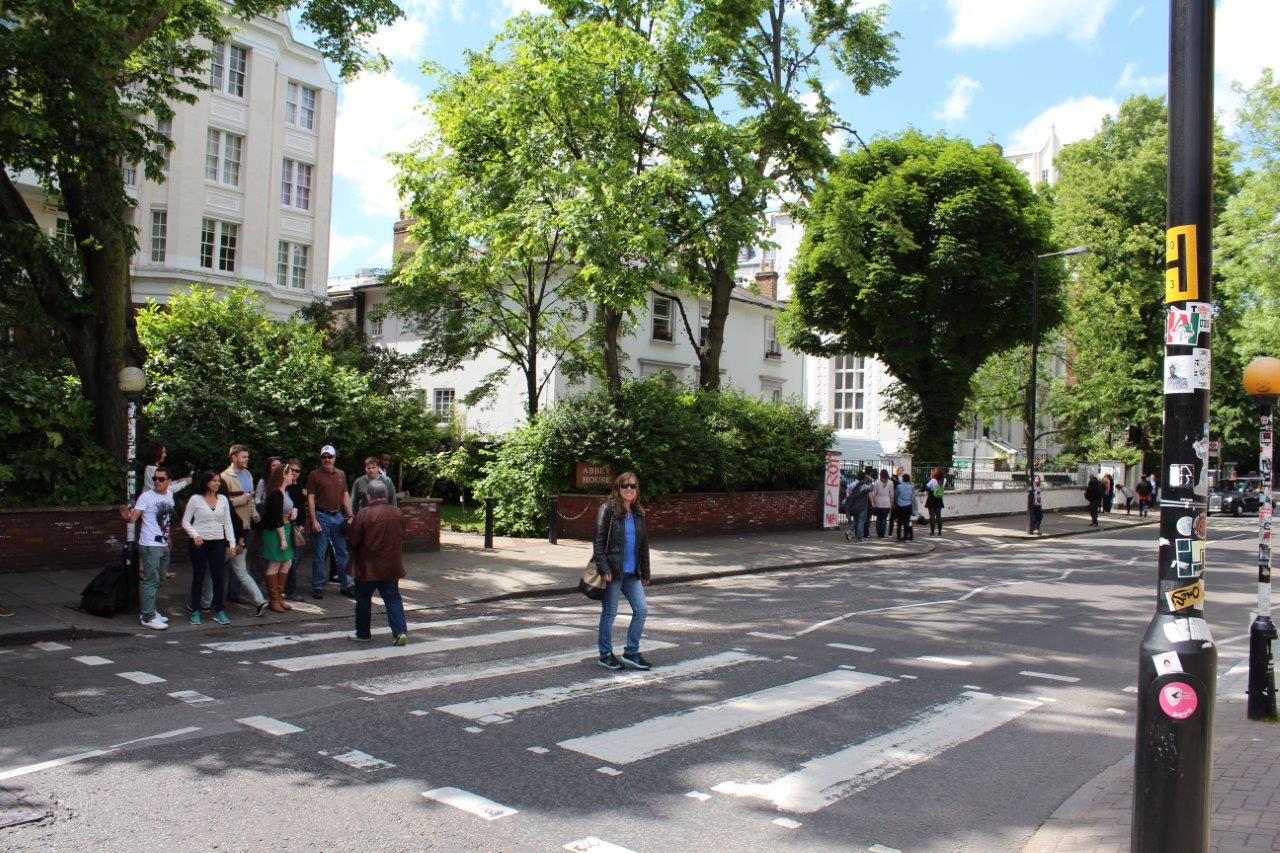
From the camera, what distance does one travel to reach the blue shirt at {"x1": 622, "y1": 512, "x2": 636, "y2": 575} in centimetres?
891

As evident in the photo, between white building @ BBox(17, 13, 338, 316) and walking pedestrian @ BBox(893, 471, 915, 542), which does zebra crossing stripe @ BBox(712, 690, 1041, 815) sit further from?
white building @ BBox(17, 13, 338, 316)

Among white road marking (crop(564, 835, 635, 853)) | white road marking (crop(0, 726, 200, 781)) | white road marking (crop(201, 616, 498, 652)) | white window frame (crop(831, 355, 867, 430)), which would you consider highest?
white window frame (crop(831, 355, 867, 430))

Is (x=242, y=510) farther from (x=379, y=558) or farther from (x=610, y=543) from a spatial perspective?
(x=610, y=543)

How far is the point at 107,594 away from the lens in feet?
34.8

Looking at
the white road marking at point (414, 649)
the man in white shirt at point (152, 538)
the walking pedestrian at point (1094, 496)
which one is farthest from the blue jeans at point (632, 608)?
the walking pedestrian at point (1094, 496)

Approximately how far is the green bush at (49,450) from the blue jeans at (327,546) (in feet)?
11.6

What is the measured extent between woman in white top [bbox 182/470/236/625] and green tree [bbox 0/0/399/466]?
4.49m

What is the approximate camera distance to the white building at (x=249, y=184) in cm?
3331

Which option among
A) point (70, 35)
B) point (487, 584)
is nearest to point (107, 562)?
point (487, 584)

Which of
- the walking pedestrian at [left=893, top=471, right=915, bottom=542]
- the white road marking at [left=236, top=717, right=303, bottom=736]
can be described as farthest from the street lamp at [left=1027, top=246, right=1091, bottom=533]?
the white road marking at [left=236, top=717, right=303, bottom=736]

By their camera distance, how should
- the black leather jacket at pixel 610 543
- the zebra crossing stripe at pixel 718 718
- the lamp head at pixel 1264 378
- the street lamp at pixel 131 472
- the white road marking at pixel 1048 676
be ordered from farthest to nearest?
the street lamp at pixel 131 472 → the white road marking at pixel 1048 676 → the black leather jacket at pixel 610 543 → the lamp head at pixel 1264 378 → the zebra crossing stripe at pixel 718 718

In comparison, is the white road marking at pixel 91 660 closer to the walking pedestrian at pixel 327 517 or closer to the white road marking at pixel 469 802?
the walking pedestrian at pixel 327 517

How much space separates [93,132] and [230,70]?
2648cm

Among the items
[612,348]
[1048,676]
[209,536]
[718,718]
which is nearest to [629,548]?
[718,718]
